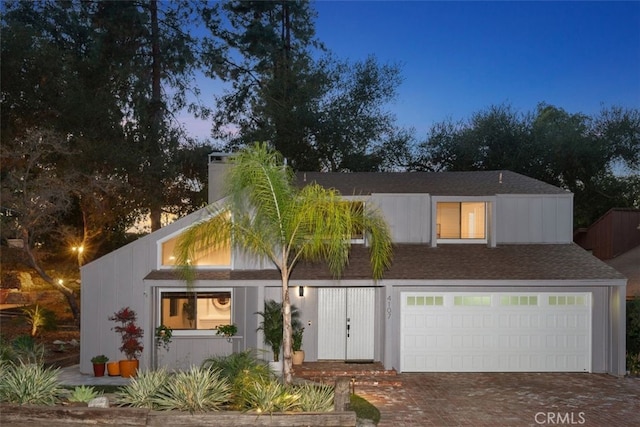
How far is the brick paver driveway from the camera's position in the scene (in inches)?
437

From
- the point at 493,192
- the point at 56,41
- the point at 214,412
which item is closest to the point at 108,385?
the point at 214,412

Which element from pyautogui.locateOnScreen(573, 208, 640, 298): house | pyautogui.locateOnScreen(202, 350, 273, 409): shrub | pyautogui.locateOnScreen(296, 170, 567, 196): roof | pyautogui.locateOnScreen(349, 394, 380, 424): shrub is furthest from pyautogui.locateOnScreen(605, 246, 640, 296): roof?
pyautogui.locateOnScreen(202, 350, 273, 409): shrub

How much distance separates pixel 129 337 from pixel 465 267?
8.85m

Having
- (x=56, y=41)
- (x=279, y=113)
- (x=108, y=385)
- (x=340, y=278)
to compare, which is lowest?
(x=108, y=385)

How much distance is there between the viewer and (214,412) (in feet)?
30.4

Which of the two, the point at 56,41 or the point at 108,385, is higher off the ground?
the point at 56,41

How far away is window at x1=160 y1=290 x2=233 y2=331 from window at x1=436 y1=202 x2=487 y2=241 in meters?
7.18

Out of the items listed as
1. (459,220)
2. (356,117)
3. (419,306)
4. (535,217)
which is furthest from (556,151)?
(419,306)

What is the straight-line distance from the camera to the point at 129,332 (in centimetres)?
1508

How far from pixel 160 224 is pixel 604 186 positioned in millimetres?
22222

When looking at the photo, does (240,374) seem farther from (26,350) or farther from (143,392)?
(26,350)

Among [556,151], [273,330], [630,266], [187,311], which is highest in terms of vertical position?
[556,151]

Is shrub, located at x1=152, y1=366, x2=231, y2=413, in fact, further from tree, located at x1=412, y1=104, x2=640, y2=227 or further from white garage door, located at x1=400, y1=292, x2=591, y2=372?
tree, located at x1=412, y1=104, x2=640, y2=227

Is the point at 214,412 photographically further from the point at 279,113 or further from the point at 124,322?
the point at 279,113
